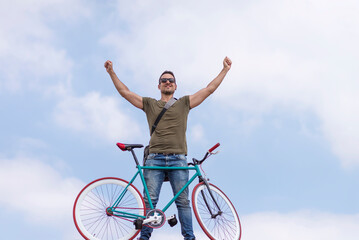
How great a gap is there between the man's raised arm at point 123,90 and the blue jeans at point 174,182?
1163 millimetres

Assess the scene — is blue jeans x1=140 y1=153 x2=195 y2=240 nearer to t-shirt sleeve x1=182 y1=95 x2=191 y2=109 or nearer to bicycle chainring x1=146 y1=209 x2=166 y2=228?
bicycle chainring x1=146 y1=209 x2=166 y2=228

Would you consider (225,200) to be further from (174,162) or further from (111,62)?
(111,62)

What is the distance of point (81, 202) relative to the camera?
7438 millimetres

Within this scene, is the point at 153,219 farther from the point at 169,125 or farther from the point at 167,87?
the point at 167,87

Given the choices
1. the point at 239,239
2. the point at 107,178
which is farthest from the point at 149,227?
the point at 239,239

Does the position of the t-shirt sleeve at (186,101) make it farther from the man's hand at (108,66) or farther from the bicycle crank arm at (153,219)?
the bicycle crank arm at (153,219)

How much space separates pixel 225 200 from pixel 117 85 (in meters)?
3.14

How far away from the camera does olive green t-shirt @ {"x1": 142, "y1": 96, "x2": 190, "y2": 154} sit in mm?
7738

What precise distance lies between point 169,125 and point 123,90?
1.26 m

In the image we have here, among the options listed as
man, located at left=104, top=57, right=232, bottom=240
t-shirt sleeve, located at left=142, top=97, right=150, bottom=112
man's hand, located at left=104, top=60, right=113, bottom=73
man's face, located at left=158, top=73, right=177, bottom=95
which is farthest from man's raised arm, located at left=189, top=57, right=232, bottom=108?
man's hand, located at left=104, top=60, right=113, bottom=73

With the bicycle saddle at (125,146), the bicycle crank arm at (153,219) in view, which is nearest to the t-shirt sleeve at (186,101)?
the bicycle saddle at (125,146)

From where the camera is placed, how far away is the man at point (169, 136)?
25.0ft

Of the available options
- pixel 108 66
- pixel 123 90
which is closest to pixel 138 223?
pixel 123 90

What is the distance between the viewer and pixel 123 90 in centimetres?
834
